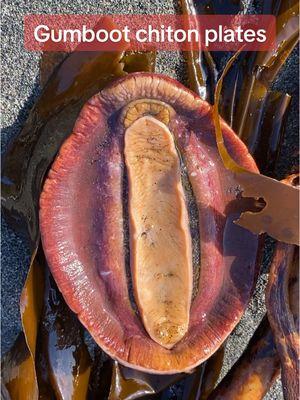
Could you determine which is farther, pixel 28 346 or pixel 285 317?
pixel 28 346

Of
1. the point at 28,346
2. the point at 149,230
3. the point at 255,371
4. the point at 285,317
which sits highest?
the point at 149,230

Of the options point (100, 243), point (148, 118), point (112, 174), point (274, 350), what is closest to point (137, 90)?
point (148, 118)

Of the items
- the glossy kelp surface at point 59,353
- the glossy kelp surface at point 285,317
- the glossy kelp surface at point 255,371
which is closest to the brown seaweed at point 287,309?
the glossy kelp surface at point 285,317

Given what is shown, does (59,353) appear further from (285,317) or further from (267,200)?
(267,200)

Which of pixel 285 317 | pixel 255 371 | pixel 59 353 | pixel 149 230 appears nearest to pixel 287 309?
pixel 285 317

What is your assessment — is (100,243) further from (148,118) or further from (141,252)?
(148,118)

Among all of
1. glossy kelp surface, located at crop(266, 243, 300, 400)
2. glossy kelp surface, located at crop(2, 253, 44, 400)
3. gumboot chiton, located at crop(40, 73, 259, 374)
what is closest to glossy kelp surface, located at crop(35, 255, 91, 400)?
glossy kelp surface, located at crop(2, 253, 44, 400)

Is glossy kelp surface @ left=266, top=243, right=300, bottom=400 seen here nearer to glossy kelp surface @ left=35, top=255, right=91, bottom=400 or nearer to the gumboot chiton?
the gumboot chiton
